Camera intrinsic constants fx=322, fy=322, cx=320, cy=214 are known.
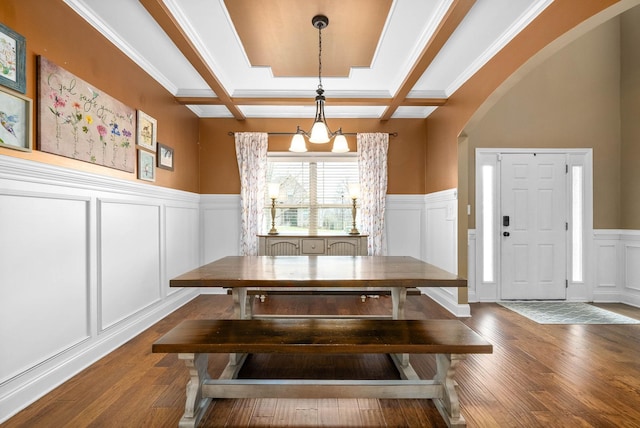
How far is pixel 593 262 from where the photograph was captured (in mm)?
4246

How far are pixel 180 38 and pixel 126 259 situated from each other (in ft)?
6.44

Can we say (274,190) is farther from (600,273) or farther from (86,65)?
(600,273)

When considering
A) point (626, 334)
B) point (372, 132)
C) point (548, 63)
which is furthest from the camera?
point (372, 132)

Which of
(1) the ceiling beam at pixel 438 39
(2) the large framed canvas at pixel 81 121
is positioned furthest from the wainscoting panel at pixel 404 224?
(2) the large framed canvas at pixel 81 121

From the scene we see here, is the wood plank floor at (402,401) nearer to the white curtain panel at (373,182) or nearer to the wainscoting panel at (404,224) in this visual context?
the wainscoting panel at (404,224)

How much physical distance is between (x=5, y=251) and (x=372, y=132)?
423 centimetres

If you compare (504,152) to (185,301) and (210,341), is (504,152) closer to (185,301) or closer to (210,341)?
(210,341)

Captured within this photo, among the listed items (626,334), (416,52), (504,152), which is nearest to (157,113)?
(416,52)

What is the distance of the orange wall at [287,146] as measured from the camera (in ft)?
15.9

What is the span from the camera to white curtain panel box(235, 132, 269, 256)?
467cm

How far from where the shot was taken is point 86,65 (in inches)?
95.4

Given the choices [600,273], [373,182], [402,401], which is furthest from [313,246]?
[600,273]

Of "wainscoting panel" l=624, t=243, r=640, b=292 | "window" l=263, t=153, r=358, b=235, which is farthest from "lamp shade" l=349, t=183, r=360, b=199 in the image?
"wainscoting panel" l=624, t=243, r=640, b=292

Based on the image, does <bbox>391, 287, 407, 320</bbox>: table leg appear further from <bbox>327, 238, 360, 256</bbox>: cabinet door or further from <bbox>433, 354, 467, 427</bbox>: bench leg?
<bbox>327, 238, 360, 256</bbox>: cabinet door
